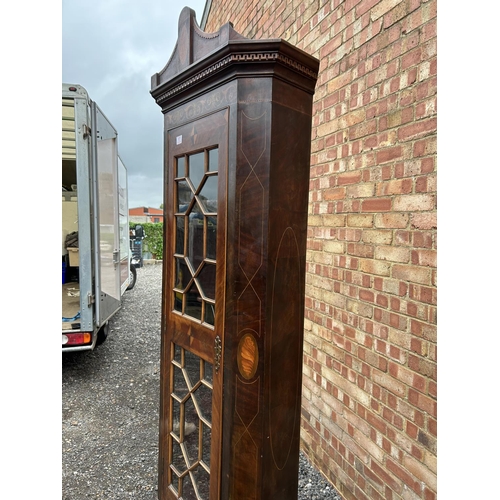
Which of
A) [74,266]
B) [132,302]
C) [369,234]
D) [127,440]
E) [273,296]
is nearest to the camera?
[273,296]

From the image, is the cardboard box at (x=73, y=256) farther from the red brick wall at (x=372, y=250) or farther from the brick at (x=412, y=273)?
the brick at (x=412, y=273)

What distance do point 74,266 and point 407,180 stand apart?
5.33m

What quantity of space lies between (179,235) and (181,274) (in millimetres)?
194

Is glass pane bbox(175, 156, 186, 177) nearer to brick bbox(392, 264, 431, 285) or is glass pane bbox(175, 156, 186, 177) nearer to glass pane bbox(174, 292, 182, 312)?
glass pane bbox(174, 292, 182, 312)

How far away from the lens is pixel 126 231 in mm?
7016

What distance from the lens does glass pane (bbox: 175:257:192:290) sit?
1731 mm

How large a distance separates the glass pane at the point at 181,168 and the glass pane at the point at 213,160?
22 centimetres

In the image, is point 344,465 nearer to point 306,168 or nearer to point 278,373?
point 278,373

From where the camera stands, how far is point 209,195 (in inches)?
61.1

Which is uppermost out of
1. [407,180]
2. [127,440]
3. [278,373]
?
[407,180]

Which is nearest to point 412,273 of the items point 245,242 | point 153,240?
point 245,242

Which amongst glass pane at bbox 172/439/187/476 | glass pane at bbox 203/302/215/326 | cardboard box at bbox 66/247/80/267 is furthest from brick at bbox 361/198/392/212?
cardboard box at bbox 66/247/80/267

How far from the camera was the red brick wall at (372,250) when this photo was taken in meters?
1.65

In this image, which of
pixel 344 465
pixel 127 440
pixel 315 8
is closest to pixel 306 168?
pixel 315 8
